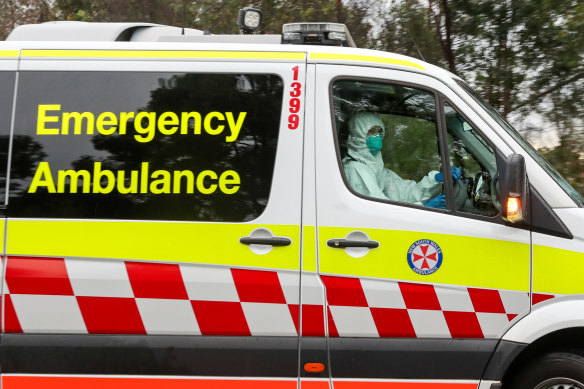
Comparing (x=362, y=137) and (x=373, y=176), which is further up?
(x=362, y=137)

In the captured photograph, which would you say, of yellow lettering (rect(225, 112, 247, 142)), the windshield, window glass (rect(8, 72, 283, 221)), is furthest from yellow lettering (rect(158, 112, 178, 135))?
the windshield

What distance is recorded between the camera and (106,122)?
12.0 feet

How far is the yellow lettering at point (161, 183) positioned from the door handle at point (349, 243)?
833 millimetres

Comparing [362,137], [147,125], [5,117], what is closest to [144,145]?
[147,125]

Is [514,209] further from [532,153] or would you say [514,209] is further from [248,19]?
[248,19]

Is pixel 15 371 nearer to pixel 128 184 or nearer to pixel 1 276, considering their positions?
pixel 1 276

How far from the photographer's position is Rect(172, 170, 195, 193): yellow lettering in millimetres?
3607

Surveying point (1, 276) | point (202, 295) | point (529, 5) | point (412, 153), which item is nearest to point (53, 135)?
point (1, 276)

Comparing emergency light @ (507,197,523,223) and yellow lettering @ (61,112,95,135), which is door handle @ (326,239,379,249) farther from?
yellow lettering @ (61,112,95,135)

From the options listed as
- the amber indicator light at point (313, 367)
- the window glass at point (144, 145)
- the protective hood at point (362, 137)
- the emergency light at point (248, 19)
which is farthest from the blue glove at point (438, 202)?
the emergency light at point (248, 19)

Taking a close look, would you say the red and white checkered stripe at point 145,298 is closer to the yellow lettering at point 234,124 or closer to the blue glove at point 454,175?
the yellow lettering at point 234,124

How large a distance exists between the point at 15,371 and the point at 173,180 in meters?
1.21

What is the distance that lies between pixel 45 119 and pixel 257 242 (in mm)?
1220

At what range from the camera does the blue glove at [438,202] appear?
11.9 ft
